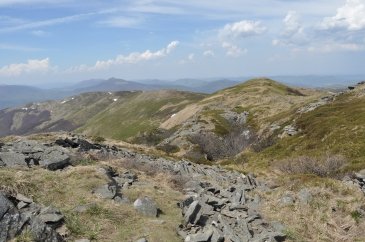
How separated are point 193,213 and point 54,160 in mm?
10734

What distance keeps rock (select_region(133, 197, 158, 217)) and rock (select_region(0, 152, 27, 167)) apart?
8562mm

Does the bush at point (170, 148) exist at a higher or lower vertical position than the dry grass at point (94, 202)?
lower

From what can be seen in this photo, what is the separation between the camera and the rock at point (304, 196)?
20.5m

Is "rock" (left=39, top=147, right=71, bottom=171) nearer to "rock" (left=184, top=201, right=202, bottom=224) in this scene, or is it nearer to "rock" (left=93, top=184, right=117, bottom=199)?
"rock" (left=93, top=184, right=117, bottom=199)

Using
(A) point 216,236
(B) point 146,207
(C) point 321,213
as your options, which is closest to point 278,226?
(C) point 321,213

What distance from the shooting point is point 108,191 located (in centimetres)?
1930

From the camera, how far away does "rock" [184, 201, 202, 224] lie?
1716cm

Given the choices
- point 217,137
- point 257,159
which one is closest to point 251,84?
point 217,137

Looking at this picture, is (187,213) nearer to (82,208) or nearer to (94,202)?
(94,202)

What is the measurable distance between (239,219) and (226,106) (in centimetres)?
12287

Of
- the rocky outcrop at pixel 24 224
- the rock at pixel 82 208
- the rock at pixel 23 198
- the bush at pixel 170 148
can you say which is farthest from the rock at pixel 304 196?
the bush at pixel 170 148

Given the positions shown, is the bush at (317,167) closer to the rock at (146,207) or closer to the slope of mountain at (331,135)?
the slope of mountain at (331,135)

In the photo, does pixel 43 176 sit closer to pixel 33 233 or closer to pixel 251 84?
pixel 33 233

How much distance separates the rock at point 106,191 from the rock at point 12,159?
629cm
